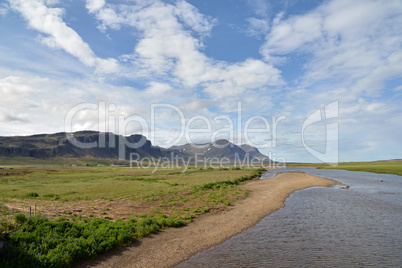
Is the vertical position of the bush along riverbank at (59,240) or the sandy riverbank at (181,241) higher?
the bush along riverbank at (59,240)

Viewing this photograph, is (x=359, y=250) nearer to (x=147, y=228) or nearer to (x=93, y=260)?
(x=147, y=228)

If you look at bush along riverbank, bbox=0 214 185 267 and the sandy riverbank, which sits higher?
bush along riverbank, bbox=0 214 185 267

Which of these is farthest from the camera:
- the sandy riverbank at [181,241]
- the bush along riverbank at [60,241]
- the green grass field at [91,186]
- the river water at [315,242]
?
the green grass field at [91,186]

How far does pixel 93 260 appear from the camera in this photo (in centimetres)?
1327

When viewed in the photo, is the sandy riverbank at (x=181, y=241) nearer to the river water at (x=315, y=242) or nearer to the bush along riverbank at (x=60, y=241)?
the bush along riverbank at (x=60, y=241)

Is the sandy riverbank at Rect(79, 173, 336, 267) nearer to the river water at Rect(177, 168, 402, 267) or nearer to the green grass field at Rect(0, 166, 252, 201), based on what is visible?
the river water at Rect(177, 168, 402, 267)

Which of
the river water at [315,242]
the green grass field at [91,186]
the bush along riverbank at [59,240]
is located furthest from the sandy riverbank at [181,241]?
the green grass field at [91,186]

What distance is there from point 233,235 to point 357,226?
38.8 ft

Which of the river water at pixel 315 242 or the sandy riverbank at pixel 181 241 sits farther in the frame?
the river water at pixel 315 242

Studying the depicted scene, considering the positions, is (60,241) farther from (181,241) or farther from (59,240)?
(181,241)

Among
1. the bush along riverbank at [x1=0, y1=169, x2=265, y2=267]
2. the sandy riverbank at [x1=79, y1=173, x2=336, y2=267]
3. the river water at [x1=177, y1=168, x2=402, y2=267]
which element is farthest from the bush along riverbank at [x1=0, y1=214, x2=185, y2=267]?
the river water at [x1=177, y1=168, x2=402, y2=267]

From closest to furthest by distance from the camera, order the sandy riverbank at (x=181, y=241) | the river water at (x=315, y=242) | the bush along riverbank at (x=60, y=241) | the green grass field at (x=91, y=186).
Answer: the bush along riverbank at (x=60, y=241) < the sandy riverbank at (x=181, y=241) < the river water at (x=315, y=242) < the green grass field at (x=91, y=186)

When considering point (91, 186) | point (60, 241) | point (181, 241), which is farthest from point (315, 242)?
point (91, 186)

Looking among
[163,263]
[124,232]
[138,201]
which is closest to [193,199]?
[138,201]
